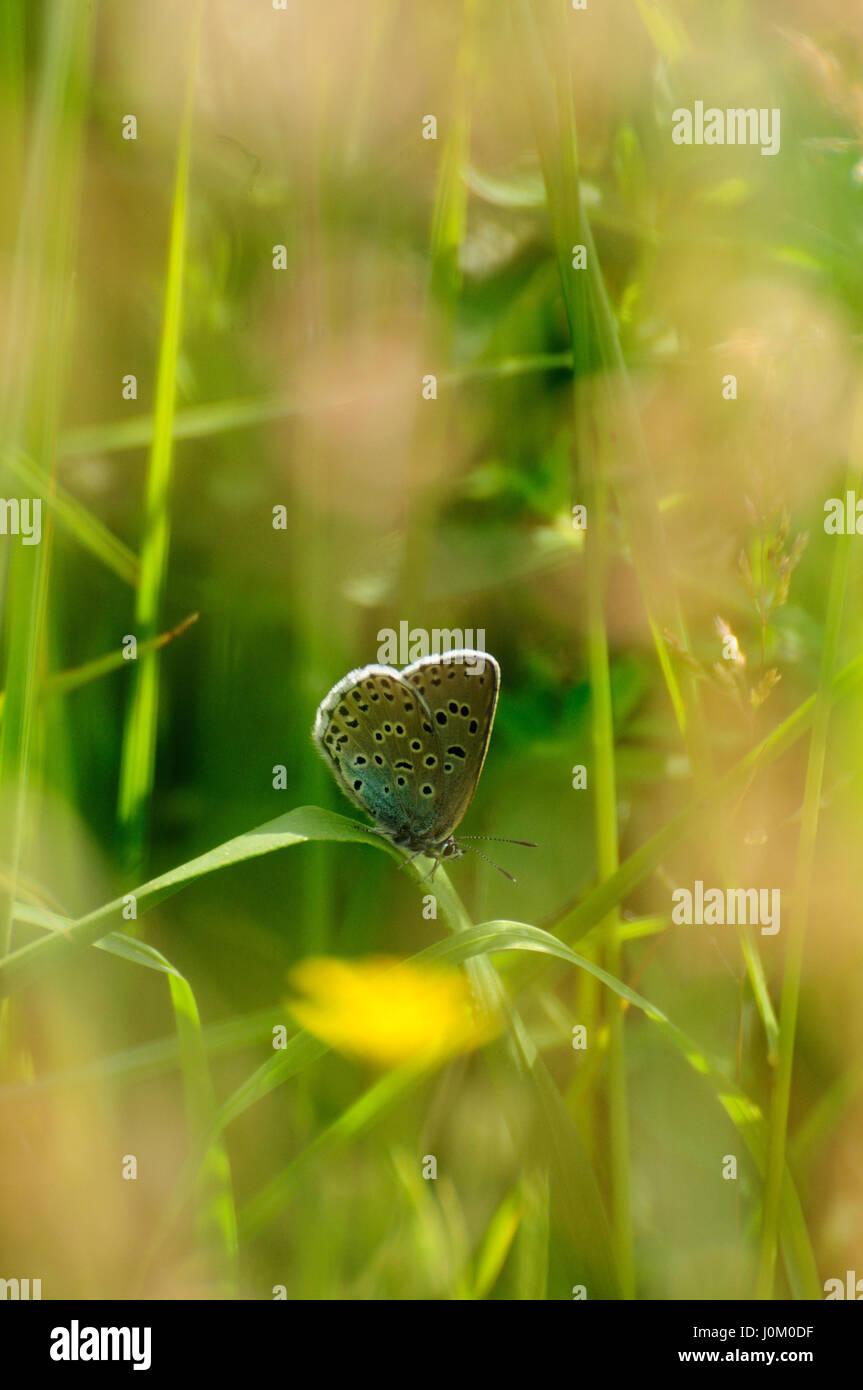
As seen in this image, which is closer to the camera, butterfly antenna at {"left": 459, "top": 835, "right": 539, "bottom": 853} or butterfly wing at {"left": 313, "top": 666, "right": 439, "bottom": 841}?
butterfly wing at {"left": 313, "top": 666, "right": 439, "bottom": 841}

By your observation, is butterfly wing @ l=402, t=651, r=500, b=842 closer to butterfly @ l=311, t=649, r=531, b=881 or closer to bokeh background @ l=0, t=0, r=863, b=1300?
butterfly @ l=311, t=649, r=531, b=881

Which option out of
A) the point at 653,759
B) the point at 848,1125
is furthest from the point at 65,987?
the point at 848,1125

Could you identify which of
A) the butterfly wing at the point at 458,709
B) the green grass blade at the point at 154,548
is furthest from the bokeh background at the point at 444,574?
the butterfly wing at the point at 458,709

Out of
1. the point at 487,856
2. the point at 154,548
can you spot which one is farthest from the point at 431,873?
the point at 154,548

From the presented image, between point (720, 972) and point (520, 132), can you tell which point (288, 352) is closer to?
point (520, 132)

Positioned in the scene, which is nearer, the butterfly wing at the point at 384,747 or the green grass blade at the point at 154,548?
the butterfly wing at the point at 384,747

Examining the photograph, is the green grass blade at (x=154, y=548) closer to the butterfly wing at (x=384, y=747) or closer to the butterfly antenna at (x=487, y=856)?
the butterfly wing at (x=384, y=747)

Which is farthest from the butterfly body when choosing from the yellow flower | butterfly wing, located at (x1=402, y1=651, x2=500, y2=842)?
the yellow flower
